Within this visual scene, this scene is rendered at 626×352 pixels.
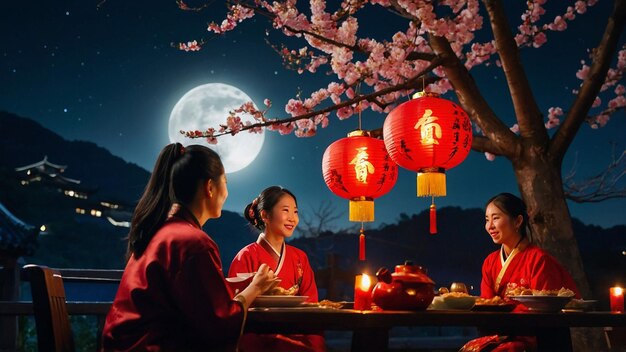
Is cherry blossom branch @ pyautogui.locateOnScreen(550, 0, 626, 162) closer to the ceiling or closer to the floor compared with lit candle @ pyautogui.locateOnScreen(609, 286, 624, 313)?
closer to the ceiling

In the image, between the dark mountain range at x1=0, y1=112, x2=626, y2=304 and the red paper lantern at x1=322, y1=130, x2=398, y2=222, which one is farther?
the dark mountain range at x1=0, y1=112, x2=626, y2=304

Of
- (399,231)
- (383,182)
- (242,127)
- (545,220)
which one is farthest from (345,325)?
(399,231)

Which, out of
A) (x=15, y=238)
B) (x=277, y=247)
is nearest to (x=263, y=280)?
(x=277, y=247)

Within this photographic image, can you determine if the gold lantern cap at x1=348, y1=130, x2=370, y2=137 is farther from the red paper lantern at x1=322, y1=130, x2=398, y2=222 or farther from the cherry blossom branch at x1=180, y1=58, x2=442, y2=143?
the cherry blossom branch at x1=180, y1=58, x2=442, y2=143

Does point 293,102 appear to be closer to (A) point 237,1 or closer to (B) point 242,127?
(B) point 242,127

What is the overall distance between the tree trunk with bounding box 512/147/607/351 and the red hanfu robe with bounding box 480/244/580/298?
2.01 m

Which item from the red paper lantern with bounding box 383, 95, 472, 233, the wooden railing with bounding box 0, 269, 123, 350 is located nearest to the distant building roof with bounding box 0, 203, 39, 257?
the wooden railing with bounding box 0, 269, 123, 350

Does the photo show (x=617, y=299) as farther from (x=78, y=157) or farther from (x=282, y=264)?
(x=78, y=157)

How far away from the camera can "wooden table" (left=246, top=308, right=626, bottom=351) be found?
9.33 ft

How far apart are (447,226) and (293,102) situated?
28361 mm

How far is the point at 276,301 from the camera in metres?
3.03

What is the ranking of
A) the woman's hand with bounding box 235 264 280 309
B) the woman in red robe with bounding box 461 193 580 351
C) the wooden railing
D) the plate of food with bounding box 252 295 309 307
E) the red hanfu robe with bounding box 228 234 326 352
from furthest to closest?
the wooden railing → the red hanfu robe with bounding box 228 234 326 352 → the woman in red robe with bounding box 461 193 580 351 → the plate of food with bounding box 252 295 309 307 → the woman's hand with bounding box 235 264 280 309

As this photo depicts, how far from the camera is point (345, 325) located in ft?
9.38

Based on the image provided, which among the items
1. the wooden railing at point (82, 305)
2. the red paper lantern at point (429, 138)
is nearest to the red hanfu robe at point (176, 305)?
the wooden railing at point (82, 305)
